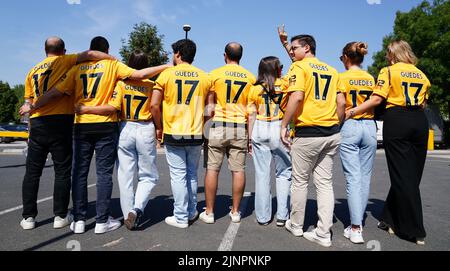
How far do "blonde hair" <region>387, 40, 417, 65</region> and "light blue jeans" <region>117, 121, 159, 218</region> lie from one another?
10.1 ft

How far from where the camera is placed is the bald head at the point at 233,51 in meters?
3.93

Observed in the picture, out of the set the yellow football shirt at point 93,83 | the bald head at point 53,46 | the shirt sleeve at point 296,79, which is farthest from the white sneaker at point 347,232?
the bald head at point 53,46

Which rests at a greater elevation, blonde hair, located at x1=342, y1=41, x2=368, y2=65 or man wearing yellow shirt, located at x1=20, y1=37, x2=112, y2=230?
blonde hair, located at x1=342, y1=41, x2=368, y2=65

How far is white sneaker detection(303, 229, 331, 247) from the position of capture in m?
3.18

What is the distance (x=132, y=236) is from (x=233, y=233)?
114 centimetres

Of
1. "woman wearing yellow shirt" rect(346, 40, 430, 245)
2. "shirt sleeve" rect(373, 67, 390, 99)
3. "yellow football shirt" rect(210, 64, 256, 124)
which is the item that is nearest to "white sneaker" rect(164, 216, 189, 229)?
"yellow football shirt" rect(210, 64, 256, 124)

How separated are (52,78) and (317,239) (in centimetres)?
359

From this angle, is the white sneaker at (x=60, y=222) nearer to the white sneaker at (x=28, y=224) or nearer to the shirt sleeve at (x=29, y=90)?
the white sneaker at (x=28, y=224)

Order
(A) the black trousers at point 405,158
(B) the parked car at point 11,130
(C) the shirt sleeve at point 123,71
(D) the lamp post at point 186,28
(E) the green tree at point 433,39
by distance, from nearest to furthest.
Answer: (A) the black trousers at point 405,158, (C) the shirt sleeve at point 123,71, (D) the lamp post at point 186,28, (E) the green tree at point 433,39, (B) the parked car at point 11,130

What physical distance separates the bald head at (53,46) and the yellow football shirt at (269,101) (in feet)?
8.02

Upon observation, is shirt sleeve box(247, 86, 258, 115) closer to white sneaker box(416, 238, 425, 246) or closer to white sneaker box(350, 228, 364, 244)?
white sneaker box(350, 228, 364, 244)

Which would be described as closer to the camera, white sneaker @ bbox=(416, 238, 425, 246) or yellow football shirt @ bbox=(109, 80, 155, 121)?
white sneaker @ bbox=(416, 238, 425, 246)

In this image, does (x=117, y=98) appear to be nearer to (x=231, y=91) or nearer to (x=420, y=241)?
(x=231, y=91)
